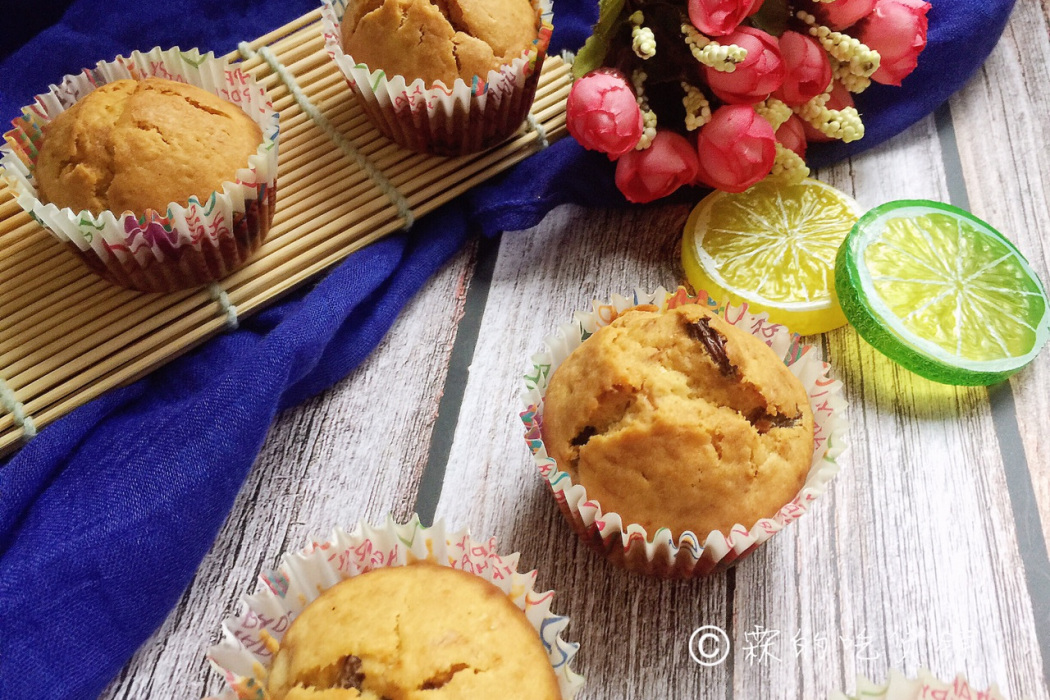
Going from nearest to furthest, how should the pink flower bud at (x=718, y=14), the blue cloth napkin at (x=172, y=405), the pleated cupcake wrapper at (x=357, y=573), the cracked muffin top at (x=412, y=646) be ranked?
the cracked muffin top at (x=412, y=646)
the pleated cupcake wrapper at (x=357, y=573)
the blue cloth napkin at (x=172, y=405)
the pink flower bud at (x=718, y=14)

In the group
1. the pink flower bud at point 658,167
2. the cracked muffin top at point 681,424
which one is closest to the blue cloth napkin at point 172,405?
the pink flower bud at point 658,167

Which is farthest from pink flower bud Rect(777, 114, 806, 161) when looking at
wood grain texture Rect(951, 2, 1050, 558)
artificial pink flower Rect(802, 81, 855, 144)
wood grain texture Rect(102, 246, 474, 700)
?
wood grain texture Rect(102, 246, 474, 700)

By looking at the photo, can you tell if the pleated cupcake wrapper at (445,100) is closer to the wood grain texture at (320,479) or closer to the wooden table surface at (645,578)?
the wooden table surface at (645,578)

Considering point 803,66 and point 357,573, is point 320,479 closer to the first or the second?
point 357,573

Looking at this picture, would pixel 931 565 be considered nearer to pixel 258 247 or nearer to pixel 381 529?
pixel 381 529

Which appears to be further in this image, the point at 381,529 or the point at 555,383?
the point at 555,383

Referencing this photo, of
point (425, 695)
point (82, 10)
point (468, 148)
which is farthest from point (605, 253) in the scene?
point (82, 10)
